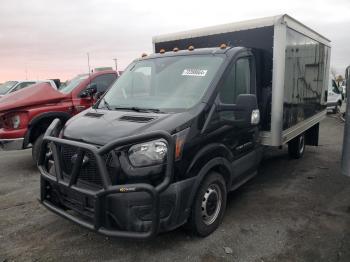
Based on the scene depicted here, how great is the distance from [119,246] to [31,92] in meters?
4.49

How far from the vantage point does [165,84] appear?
439 cm

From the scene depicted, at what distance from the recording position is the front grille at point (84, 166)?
339 centimetres

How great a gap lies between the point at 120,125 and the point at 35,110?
3.87 meters

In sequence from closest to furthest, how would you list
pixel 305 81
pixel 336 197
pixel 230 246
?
1. pixel 230 246
2. pixel 336 197
3. pixel 305 81

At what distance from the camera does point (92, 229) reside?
3271 millimetres

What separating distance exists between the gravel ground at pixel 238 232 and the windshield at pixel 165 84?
5.10 ft

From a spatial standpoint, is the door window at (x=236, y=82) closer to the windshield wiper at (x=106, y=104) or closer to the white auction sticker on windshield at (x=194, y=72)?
the white auction sticker on windshield at (x=194, y=72)

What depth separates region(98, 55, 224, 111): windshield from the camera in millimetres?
4043

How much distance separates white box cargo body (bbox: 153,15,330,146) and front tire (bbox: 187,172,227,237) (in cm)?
147

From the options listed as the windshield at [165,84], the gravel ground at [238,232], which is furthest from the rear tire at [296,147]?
the windshield at [165,84]

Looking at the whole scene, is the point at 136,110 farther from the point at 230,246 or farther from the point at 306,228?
the point at 306,228

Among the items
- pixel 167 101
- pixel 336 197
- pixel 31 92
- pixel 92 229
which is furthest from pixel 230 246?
pixel 31 92

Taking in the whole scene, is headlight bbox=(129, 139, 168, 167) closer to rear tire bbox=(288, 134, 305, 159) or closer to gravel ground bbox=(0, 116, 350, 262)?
gravel ground bbox=(0, 116, 350, 262)

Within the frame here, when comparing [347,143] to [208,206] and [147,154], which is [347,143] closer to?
[208,206]
